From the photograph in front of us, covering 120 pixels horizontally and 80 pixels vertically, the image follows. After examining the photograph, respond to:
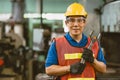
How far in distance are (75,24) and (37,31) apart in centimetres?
348

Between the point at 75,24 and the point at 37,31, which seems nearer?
the point at 75,24

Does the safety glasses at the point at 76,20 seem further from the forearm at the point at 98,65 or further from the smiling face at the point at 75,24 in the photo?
the forearm at the point at 98,65

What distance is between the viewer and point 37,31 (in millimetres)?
5379

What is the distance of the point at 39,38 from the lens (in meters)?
5.34

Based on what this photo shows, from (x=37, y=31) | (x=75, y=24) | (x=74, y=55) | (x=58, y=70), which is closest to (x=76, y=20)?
(x=75, y=24)

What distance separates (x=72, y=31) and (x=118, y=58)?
238 centimetres

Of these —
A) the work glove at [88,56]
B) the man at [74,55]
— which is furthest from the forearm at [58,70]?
the work glove at [88,56]

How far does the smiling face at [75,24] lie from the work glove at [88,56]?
123mm

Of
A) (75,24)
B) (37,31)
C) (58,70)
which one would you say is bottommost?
(58,70)

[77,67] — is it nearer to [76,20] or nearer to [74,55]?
[74,55]

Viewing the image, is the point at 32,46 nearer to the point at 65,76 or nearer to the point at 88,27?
the point at 88,27

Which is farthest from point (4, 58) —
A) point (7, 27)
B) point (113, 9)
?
point (113, 9)

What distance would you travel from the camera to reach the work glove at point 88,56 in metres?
1.88

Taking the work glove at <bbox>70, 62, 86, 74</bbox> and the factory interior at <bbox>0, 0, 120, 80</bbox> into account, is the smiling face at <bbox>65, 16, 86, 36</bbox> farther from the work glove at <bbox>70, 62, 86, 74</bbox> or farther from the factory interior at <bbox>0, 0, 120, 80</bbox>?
the factory interior at <bbox>0, 0, 120, 80</bbox>
